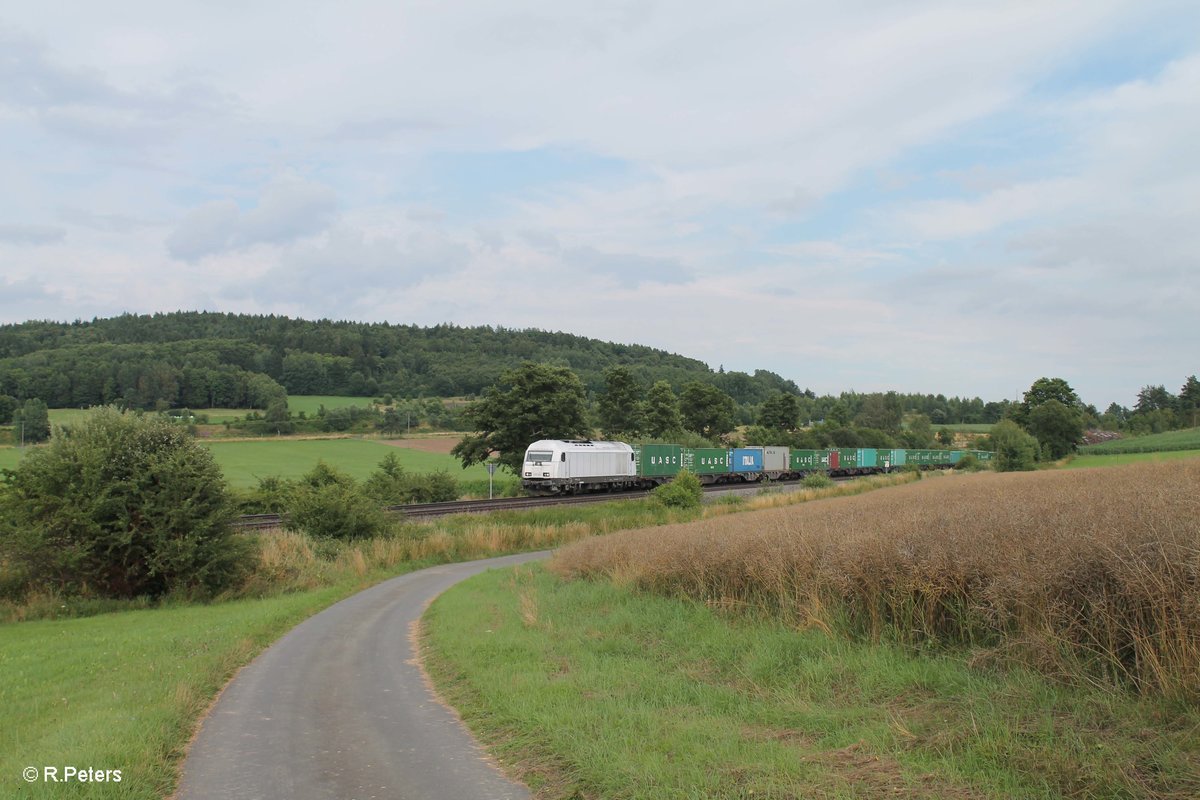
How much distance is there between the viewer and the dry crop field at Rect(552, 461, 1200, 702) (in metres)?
6.38

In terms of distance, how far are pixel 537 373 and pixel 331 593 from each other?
44.6 meters

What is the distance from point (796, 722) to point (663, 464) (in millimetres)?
56499

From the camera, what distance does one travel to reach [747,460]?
72.6m

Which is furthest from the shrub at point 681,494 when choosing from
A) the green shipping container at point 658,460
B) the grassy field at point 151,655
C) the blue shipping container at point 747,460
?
the blue shipping container at point 747,460

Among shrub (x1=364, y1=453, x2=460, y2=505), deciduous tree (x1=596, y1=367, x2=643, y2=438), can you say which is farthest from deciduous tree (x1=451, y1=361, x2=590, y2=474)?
deciduous tree (x1=596, y1=367, x2=643, y2=438)

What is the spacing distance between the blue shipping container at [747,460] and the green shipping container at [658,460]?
7.44m

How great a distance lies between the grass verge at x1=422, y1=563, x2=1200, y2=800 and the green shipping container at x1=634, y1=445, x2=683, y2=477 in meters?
50.2

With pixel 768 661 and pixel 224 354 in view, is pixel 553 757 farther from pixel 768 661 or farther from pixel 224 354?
pixel 224 354

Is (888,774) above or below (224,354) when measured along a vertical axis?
below

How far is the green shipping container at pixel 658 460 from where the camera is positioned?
6200 cm

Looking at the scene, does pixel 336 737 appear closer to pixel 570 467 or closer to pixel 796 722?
pixel 796 722

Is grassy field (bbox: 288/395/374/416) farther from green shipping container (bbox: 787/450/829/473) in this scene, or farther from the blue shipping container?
green shipping container (bbox: 787/450/829/473)

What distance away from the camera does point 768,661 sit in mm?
9094

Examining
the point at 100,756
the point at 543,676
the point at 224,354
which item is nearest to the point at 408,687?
the point at 543,676
